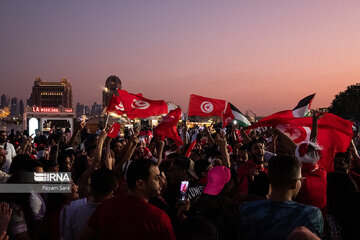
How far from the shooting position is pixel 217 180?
3.90 metres

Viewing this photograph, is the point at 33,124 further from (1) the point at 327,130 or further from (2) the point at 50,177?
(1) the point at 327,130

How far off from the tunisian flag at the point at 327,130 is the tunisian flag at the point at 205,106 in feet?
15.5

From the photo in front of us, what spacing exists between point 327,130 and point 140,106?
5.72m

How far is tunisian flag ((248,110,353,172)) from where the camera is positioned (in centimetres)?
593

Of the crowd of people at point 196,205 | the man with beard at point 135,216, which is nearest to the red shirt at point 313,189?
the crowd of people at point 196,205

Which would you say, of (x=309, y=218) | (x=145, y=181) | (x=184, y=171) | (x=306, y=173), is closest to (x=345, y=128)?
(x=306, y=173)

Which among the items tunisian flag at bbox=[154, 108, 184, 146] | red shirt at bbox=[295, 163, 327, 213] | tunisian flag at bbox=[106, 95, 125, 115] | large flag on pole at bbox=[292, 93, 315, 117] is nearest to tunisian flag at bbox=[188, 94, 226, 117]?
tunisian flag at bbox=[154, 108, 184, 146]

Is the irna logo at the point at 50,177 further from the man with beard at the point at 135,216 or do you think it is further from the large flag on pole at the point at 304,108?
the large flag on pole at the point at 304,108

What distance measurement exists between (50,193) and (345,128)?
528 centimetres

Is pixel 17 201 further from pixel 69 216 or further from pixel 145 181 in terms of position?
pixel 145 181

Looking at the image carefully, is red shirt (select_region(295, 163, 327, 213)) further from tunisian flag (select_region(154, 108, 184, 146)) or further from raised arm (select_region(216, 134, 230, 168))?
tunisian flag (select_region(154, 108, 184, 146))

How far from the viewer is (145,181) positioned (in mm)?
2816

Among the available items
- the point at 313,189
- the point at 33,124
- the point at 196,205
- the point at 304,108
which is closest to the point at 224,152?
the point at 196,205

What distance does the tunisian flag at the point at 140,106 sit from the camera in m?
10.1
